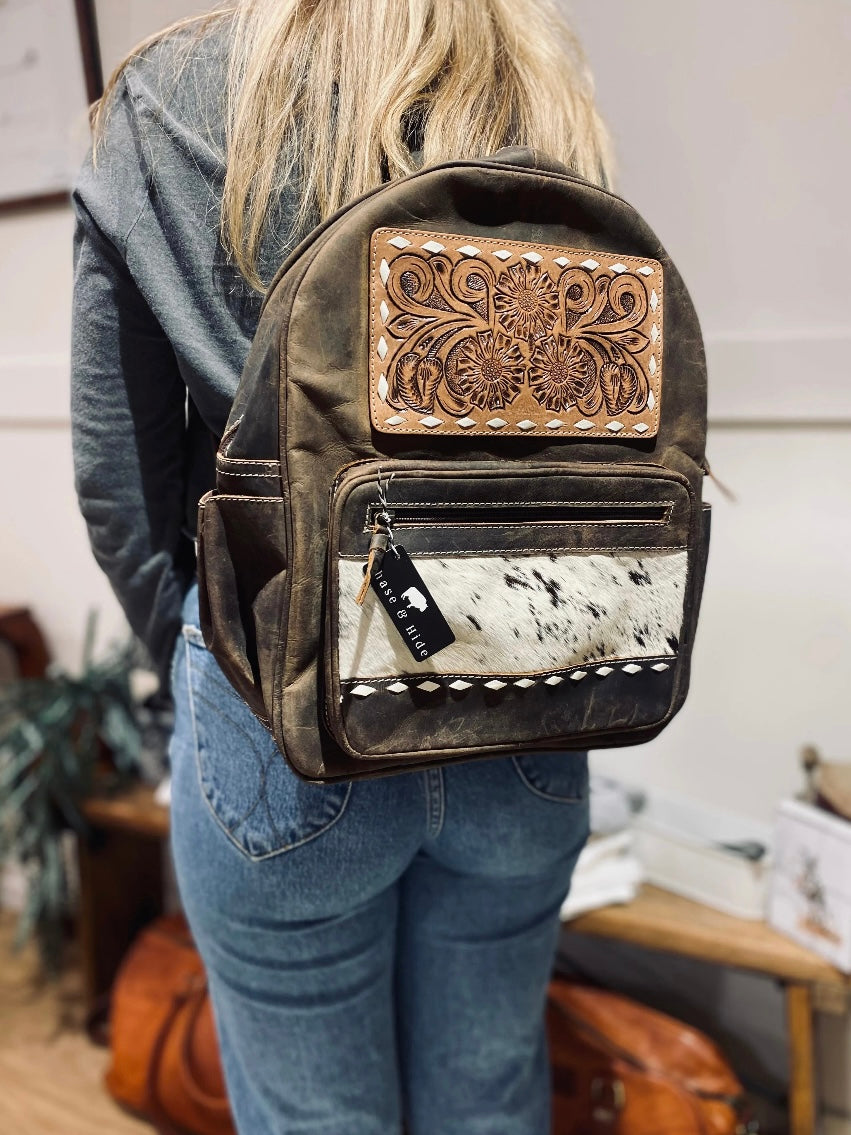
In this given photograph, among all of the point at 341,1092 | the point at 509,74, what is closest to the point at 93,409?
the point at 509,74

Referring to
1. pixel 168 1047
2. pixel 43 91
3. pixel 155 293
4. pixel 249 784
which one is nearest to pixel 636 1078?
pixel 168 1047

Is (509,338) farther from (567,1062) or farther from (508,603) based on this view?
(567,1062)

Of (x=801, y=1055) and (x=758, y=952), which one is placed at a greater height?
(x=758, y=952)

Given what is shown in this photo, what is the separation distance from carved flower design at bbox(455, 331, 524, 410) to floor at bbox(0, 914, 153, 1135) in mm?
1326

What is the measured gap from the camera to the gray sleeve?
560mm

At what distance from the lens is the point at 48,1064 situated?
4.71 feet

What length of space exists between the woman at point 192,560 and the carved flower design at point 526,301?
10cm

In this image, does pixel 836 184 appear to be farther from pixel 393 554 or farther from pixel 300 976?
pixel 300 976

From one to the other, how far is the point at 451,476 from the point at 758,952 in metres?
0.84

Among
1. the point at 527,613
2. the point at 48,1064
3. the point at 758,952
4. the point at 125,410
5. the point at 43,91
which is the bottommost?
the point at 48,1064

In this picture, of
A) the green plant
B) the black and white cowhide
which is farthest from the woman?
the green plant

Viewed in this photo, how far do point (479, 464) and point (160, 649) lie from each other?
1.26ft

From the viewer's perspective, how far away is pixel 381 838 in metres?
0.59

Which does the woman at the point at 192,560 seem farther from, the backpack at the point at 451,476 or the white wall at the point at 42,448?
the white wall at the point at 42,448
